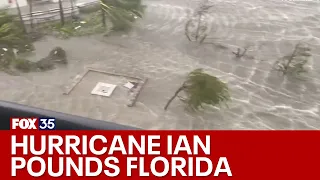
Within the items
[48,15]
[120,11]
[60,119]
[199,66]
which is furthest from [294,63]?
[48,15]

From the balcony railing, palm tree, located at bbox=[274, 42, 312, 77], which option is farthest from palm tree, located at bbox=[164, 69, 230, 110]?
the balcony railing

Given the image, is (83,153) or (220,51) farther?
(220,51)

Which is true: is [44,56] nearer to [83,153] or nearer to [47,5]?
[47,5]

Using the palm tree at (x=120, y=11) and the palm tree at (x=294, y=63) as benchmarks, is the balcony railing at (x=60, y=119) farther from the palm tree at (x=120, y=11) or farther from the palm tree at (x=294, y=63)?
the palm tree at (x=120, y=11)

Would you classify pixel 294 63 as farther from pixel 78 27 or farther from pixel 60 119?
pixel 60 119

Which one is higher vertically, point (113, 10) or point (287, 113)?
point (113, 10)

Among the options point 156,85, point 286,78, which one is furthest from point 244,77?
point 156,85

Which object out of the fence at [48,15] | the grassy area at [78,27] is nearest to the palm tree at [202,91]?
the grassy area at [78,27]
